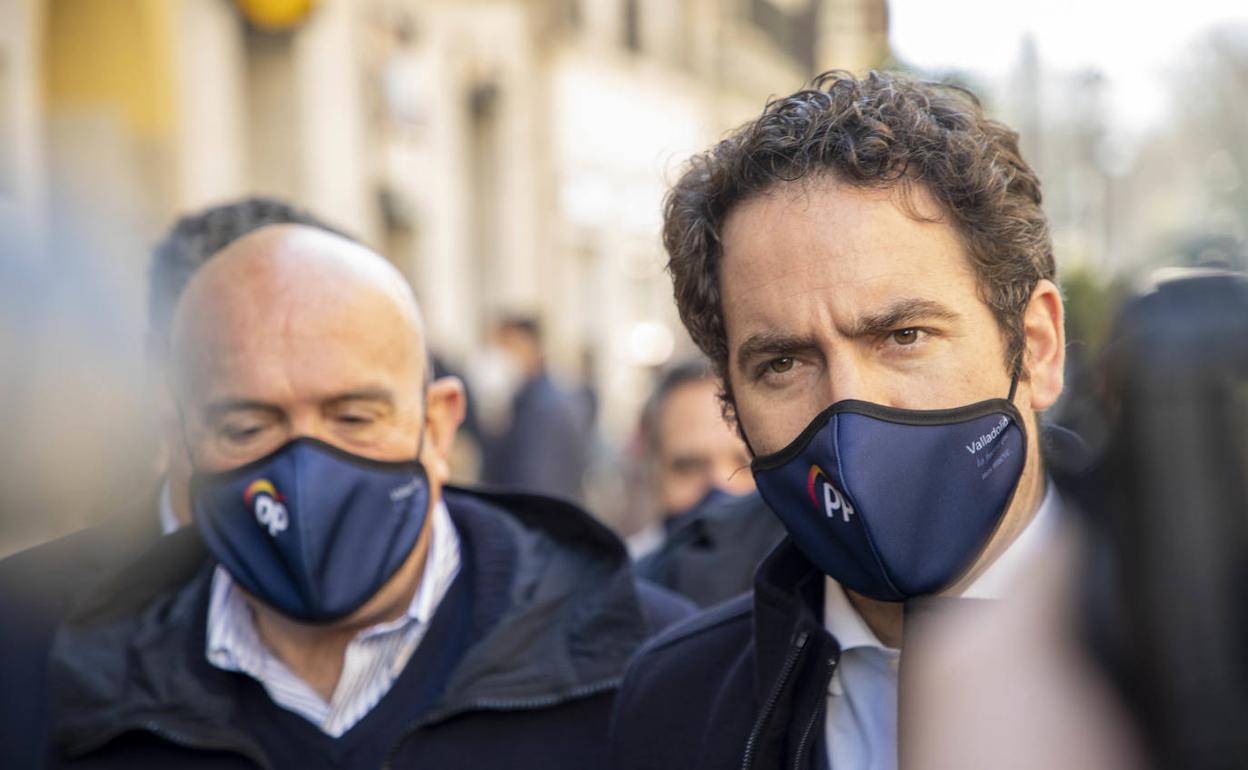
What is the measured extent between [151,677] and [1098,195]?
11.8m

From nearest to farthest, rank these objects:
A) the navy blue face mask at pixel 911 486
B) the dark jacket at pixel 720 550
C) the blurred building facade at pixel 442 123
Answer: the navy blue face mask at pixel 911 486
the dark jacket at pixel 720 550
the blurred building facade at pixel 442 123

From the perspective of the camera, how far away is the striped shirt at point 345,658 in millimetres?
2910

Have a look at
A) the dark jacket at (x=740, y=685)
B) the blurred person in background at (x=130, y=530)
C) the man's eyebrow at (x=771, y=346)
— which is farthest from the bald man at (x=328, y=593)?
the man's eyebrow at (x=771, y=346)

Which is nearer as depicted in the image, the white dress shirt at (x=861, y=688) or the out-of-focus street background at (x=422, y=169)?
the white dress shirt at (x=861, y=688)

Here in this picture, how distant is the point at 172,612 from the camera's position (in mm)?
3109

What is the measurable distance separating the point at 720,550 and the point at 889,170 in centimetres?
169

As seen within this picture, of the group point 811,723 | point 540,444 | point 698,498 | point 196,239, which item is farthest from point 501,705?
point 540,444

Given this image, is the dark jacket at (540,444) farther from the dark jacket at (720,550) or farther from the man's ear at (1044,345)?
the man's ear at (1044,345)

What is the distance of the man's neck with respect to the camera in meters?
2.94

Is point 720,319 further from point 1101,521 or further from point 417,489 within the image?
point 1101,521

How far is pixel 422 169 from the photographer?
1741 centimetres

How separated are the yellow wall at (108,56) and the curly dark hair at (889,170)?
739 cm

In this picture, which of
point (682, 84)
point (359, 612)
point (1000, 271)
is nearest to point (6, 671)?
point (359, 612)

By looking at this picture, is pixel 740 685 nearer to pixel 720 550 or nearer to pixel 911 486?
pixel 911 486
